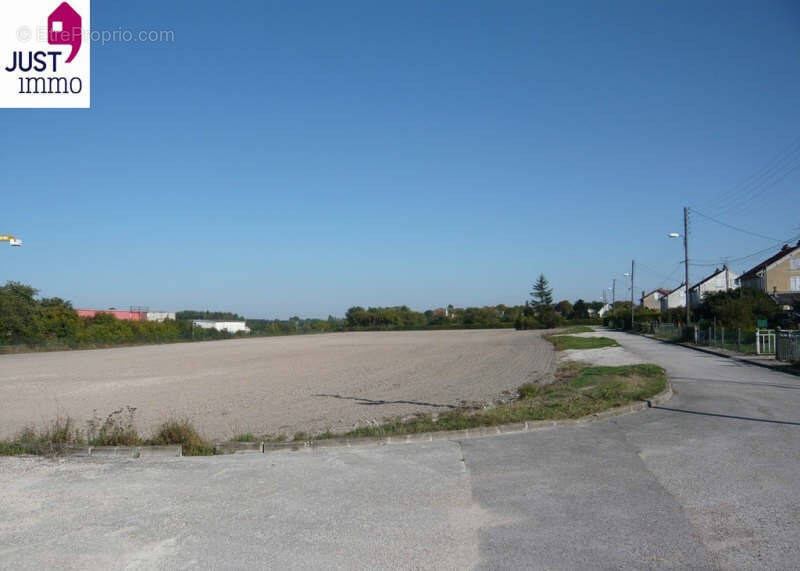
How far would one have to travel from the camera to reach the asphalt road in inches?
210

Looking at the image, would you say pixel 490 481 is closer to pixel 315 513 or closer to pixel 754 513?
pixel 315 513

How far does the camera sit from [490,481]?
25.2ft

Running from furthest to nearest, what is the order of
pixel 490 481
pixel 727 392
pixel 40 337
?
pixel 40 337 < pixel 727 392 < pixel 490 481

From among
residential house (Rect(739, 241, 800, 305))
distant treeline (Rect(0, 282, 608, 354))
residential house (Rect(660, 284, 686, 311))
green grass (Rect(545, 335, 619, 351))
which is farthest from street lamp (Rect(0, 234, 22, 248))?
residential house (Rect(660, 284, 686, 311))

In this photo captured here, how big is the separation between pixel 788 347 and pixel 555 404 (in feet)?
60.2

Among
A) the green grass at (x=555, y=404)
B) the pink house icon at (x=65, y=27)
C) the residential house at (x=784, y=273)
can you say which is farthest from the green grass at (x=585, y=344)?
the pink house icon at (x=65, y=27)

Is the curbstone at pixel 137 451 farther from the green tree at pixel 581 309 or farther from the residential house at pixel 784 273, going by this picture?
the green tree at pixel 581 309

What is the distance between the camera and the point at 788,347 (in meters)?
27.0

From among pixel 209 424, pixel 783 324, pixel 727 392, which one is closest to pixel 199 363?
pixel 209 424

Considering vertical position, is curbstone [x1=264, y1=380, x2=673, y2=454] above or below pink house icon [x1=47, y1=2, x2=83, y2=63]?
below

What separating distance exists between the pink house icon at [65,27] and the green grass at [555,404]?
12967mm

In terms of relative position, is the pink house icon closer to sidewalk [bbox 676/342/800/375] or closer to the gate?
sidewalk [bbox 676/342/800/375]

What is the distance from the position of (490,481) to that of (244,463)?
131 inches

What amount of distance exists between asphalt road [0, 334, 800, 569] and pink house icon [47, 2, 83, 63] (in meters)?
12.5
